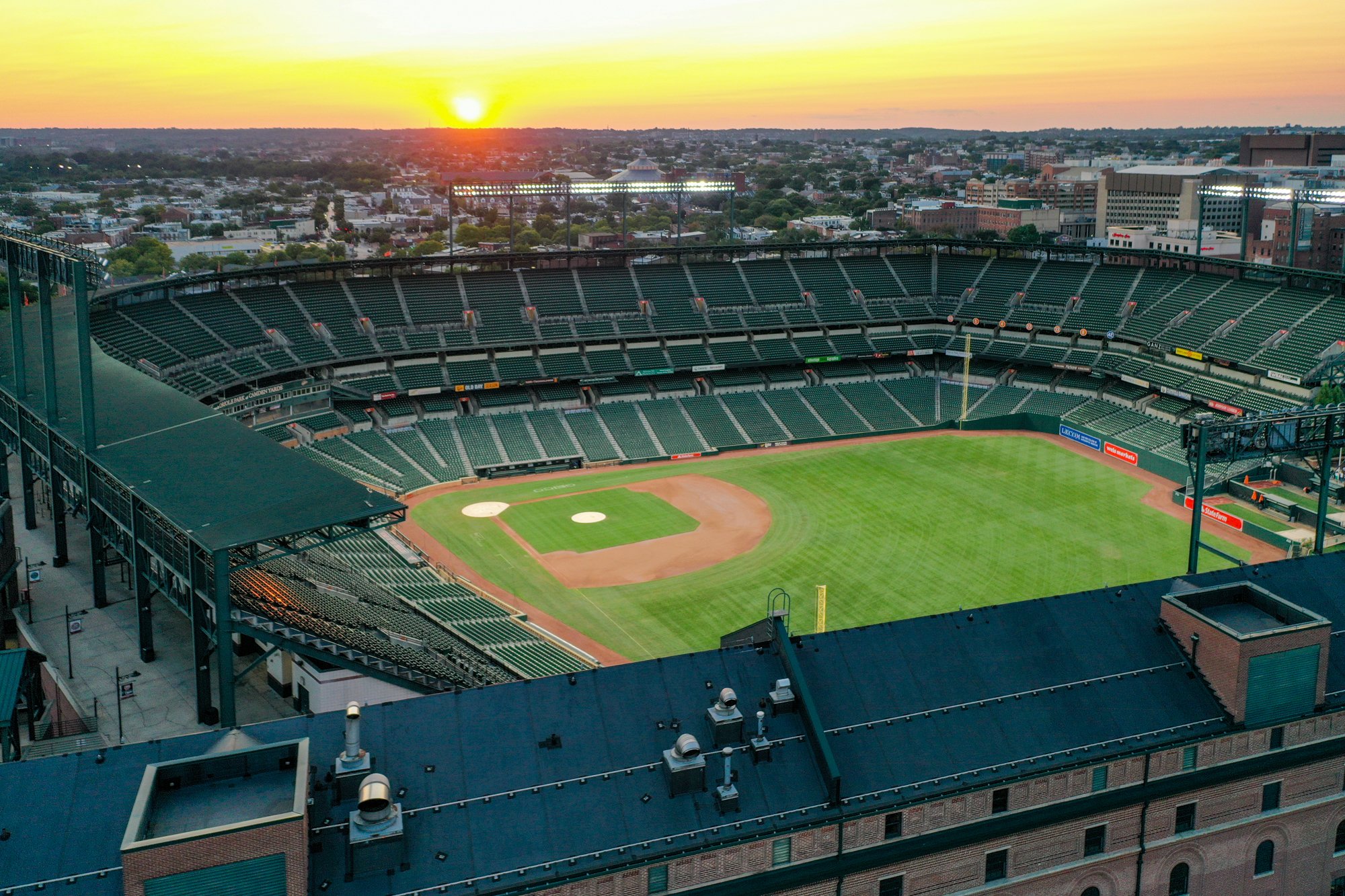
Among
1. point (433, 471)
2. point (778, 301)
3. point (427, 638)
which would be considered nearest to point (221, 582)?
point (427, 638)

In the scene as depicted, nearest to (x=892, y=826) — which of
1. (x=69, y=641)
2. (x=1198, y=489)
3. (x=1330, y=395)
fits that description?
(x=1198, y=489)

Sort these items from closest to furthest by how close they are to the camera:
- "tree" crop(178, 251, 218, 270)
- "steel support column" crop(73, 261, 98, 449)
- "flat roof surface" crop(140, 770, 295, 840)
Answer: "flat roof surface" crop(140, 770, 295, 840)
"steel support column" crop(73, 261, 98, 449)
"tree" crop(178, 251, 218, 270)

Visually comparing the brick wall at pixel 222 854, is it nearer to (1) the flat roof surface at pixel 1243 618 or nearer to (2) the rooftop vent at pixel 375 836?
(2) the rooftop vent at pixel 375 836

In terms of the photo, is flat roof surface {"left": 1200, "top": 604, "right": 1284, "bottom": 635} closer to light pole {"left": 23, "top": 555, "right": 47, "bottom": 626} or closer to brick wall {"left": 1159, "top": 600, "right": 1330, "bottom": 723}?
brick wall {"left": 1159, "top": 600, "right": 1330, "bottom": 723}

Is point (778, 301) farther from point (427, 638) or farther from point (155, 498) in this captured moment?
point (155, 498)

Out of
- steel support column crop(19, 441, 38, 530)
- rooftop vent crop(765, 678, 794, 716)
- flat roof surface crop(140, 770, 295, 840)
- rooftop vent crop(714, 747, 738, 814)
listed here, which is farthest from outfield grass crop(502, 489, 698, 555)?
flat roof surface crop(140, 770, 295, 840)

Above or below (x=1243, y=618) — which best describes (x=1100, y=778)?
below

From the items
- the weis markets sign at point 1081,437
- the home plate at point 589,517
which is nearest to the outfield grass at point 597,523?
the home plate at point 589,517

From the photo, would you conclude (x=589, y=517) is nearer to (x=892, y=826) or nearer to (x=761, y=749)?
(x=761, y=749)
